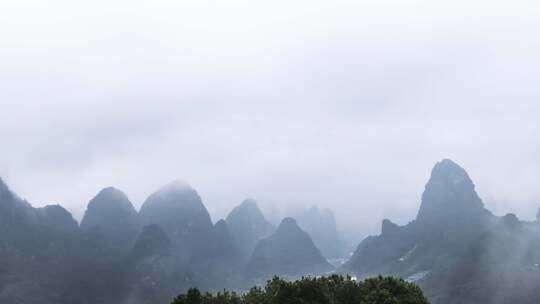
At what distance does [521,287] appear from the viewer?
18412 cm

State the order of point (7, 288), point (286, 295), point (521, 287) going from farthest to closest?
point (7, 288) < point (521, 287) < point (286, 295)

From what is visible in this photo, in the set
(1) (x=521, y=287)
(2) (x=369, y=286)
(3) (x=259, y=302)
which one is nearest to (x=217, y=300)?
(3) (x=259, y=302)

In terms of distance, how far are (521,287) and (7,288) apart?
16720cm

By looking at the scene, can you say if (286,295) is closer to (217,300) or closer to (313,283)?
(313,283)

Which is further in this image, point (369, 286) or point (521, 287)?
point (521, 287)

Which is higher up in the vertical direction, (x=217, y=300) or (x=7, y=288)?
(x=7, y=288)

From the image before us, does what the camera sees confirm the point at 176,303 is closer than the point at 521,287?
Yes

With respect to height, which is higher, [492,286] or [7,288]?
[7,288]

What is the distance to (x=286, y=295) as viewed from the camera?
238 ft

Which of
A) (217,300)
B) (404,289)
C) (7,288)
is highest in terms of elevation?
(7,288)

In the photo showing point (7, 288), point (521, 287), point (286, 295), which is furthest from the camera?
point (7, 288)

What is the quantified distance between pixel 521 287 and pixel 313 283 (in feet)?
441

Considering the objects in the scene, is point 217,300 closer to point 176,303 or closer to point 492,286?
point 176,303

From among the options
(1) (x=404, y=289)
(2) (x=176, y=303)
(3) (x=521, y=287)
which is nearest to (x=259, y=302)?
(2) (x=176, y=303)
